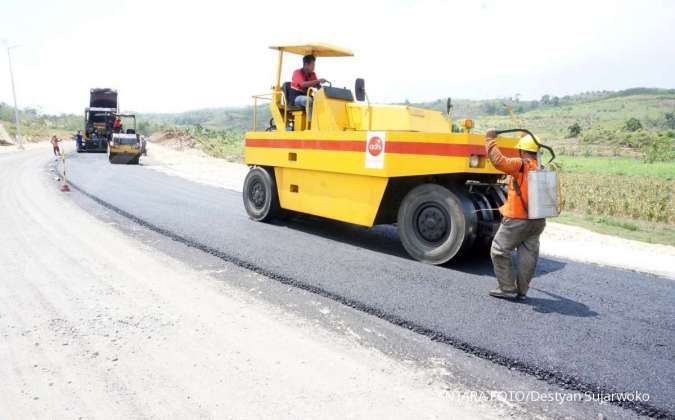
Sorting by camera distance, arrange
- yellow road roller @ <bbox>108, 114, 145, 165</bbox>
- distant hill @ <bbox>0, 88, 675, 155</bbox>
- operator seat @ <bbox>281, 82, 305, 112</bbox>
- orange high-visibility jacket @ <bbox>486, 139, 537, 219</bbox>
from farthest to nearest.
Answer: distant hill @ <bbox>0, 88, 675, 155</bbox> < yellow road roller @ <bbox>108, 114, 145, 165</bbox> < operator seat @ <bbox>281, 82, 305, 112</bbox> < orange high-visibility jacket @ <bbox>486, 139, 537, 219</bbox>

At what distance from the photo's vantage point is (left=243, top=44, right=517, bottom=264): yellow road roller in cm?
477

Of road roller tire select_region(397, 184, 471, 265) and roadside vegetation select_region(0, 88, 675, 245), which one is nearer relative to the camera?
road roller tire select_region(397, 184, 471, 265)

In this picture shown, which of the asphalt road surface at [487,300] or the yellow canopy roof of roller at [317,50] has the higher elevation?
the yellow canopy roof of roller at [317,50]

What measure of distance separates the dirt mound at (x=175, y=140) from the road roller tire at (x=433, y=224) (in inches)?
1016

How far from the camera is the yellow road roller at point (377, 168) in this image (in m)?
4.77

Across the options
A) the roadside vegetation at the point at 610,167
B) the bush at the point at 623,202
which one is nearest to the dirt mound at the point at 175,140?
the roadside vegetation at the point at 610,167

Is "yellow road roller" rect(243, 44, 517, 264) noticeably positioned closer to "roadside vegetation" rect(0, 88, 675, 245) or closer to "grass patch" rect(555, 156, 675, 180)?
"roadside vegetation" rect(0, 88, 675, 245)

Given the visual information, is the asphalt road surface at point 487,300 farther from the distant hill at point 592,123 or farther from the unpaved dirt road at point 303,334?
the distant hill at point 592,123

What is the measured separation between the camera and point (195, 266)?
16.2 ft

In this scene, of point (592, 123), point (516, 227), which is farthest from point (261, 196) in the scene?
point (592, 123)

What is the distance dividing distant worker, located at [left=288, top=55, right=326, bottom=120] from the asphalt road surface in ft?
5.87

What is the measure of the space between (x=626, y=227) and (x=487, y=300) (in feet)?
19.7

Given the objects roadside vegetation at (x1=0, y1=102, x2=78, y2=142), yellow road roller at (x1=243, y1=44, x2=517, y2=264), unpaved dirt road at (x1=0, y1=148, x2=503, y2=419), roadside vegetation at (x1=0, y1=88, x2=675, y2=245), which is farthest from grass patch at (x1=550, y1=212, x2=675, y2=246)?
roadside vegetation at (x1=0, y1=102, x2=78, y2=142)

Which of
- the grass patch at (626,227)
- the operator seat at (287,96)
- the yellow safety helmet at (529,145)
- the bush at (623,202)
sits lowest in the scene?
the grass patch at (626,227)
